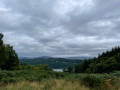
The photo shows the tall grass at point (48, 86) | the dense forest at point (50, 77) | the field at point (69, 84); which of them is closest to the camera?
the tall grass at point (48, 86)

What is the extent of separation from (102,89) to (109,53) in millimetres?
73885

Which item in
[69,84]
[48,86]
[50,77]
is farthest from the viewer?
[50,77]

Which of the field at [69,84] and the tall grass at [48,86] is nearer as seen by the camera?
the tall grass at [48,86]

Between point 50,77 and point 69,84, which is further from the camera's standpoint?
point 50,77

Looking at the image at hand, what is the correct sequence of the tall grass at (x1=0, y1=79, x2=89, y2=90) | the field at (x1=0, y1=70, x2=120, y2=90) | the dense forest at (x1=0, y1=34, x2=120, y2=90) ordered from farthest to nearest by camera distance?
the dense forest at (x1=0, y1=34, x2=120, y2=90), the field at (x1=0, y1=70, x2=120, y2=90), the tall grass at (x1=0, y1=79, x2=89, y2=90)

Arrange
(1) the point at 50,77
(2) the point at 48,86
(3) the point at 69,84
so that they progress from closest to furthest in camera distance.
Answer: (2) the point at 48,86
(3) the point at 69,84
(1) the point at 50,77

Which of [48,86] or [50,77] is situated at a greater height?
[48,86]

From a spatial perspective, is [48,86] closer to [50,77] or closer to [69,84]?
[69,84]

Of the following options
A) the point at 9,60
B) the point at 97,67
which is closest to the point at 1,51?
the point at 9,60

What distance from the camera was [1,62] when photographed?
31047 mm

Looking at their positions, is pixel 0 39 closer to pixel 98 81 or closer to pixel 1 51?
pixel 1 51

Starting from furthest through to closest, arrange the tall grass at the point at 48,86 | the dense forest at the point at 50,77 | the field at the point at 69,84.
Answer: the dense forest at the point at 50,77 < the field at the point at 69,84 < the tall grass at the point at 48,86

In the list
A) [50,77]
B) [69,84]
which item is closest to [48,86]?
[69,84]

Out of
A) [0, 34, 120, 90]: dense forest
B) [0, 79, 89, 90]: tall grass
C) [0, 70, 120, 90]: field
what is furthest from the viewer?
[0, 34, 120, 90]: dense forest
